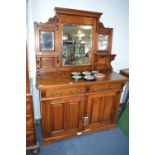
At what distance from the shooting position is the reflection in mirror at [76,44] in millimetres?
1870

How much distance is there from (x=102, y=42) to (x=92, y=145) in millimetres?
1505

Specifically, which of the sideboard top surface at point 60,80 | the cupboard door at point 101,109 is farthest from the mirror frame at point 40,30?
the cupboard door at point 101,109

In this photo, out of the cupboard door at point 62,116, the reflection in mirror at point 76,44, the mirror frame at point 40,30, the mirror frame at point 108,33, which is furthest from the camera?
the mirror frame at point 108,33

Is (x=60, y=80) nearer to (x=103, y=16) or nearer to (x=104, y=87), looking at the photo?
(x=104, y=87)

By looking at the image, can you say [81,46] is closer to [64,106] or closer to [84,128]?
[64,106]

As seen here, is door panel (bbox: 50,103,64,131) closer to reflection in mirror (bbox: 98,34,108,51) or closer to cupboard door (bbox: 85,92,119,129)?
cupboard door (bbox: 85,92,119,129)

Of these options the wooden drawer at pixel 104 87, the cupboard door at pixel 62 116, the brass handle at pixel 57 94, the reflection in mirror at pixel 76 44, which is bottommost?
the cupboard door at pixel 62 116

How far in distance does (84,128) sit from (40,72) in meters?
1.00

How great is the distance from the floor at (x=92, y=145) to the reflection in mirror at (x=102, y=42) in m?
1.32

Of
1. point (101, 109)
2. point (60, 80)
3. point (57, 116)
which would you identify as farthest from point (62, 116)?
point (101, 109)

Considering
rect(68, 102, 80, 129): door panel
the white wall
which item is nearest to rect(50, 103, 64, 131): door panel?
rect(68, 102, 80, 129): door panel

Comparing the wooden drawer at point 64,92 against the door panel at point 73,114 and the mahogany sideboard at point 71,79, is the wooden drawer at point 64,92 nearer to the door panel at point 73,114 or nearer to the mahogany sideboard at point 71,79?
the mahogany sideboard at point 71,79
